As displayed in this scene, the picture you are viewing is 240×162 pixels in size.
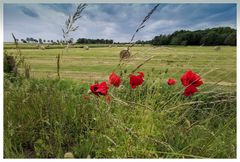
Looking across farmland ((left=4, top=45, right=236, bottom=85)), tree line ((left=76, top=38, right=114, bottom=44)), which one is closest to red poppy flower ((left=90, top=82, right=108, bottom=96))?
farmland ((left=4, top=45, right=236, bottom=85))

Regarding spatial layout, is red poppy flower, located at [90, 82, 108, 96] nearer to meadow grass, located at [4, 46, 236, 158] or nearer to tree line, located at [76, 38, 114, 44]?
meadow grass, located at [4, 46, 236, 158]

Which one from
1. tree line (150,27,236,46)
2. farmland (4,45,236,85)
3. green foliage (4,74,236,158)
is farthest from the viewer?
tree line (150,27,236,46)

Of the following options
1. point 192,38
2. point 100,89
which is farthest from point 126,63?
point 192,38

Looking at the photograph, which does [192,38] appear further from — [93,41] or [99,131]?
[99,131]

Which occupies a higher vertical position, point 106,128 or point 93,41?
point 93,41

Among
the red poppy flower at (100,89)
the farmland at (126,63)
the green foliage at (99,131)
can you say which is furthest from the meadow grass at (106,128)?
the farmland at (126,63)

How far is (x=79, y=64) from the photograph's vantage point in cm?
470

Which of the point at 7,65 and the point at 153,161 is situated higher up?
the point at 7,65

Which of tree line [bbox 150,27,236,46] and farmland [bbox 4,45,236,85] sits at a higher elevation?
tree line [bbox 150,27,236,46]

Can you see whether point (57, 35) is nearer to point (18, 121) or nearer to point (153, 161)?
point (18, 121)

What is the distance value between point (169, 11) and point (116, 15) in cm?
67

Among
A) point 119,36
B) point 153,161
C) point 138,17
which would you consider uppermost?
point 138,17

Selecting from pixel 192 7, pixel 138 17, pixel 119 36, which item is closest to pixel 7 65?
pixel 119 36

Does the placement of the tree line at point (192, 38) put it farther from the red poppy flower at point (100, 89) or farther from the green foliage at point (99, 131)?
the red poppy flower at point (100, 89)
